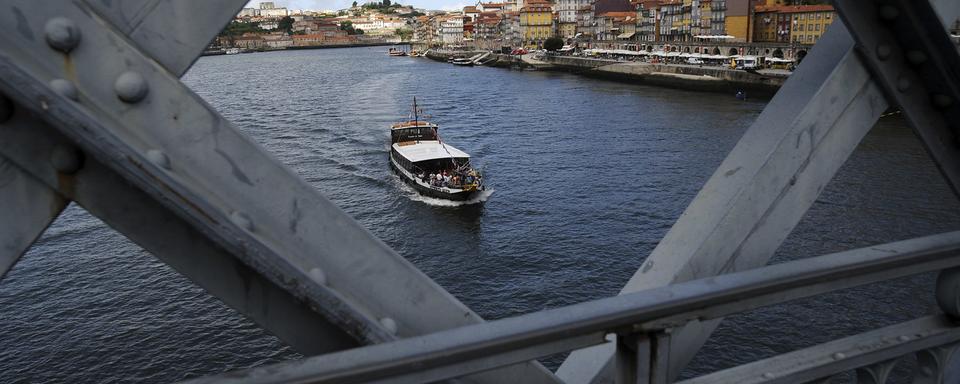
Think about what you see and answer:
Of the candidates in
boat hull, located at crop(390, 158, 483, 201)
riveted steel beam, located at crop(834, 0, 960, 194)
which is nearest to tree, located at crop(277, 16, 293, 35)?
boat hull, located at crop(390, 158, 483, 201)

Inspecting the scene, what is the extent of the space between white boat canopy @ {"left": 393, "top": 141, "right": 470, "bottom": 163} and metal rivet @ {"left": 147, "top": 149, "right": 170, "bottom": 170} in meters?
21.9

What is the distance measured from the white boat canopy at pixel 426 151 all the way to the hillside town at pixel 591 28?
717 cm

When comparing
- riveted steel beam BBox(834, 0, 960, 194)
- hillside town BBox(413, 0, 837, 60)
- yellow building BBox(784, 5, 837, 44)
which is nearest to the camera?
riveted steel beam BBox(834, 0, 960, 194)

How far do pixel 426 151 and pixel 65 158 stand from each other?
76.3 ft

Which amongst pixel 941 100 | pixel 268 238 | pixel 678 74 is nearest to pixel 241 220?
pixel 268 238

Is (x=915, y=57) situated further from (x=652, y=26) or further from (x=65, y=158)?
(x=652, y=26)

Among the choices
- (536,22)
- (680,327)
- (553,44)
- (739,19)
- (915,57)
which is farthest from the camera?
(536,22)

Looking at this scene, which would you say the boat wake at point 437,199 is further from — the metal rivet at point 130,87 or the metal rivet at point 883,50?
→ the metal rivet at point 130,87

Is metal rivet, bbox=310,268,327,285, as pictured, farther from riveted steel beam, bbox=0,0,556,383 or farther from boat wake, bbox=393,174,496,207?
boat wake, bbox=393,174,496,207

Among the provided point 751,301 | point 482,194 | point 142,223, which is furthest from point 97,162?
point 482,194

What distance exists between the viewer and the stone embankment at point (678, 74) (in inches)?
1568

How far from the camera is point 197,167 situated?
2.71 ft

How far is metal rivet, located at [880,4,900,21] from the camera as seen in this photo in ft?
4.30

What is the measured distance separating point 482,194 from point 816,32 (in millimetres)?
35207
